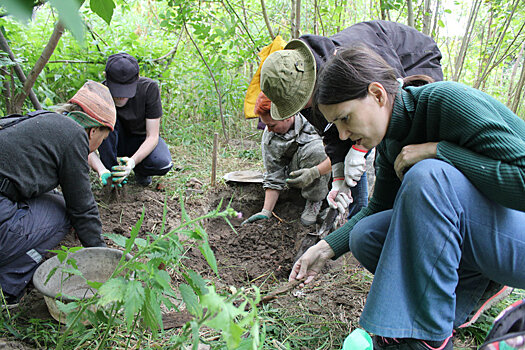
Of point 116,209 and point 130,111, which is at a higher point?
point 130,111

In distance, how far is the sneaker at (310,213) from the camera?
295cm

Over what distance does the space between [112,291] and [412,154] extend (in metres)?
1.07

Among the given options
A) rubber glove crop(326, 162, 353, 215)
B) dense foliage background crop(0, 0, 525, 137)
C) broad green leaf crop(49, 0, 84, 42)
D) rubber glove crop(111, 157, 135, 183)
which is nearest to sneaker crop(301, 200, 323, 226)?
rubber glove crop(326, 162, 353, 215)

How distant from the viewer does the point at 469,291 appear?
1392 millimetres

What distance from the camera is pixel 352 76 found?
4.48 ft

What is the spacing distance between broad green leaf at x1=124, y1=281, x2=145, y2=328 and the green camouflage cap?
1.42 metres

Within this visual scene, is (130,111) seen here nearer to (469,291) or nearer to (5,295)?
(5,295)

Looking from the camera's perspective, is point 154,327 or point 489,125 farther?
point 489,125

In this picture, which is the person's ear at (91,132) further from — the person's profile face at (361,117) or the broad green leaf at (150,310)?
the broad green leaf at (150,310)

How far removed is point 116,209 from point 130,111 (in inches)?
32.2

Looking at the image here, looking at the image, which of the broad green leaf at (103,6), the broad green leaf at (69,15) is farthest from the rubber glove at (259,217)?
the broad green leaf at (69,15)

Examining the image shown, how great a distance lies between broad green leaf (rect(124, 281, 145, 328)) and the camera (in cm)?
84

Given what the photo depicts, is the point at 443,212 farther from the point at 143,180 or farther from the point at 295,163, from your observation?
the point at 143,180

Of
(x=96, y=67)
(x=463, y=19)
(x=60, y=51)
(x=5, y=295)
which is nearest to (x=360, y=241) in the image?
(x=5, y=295)
